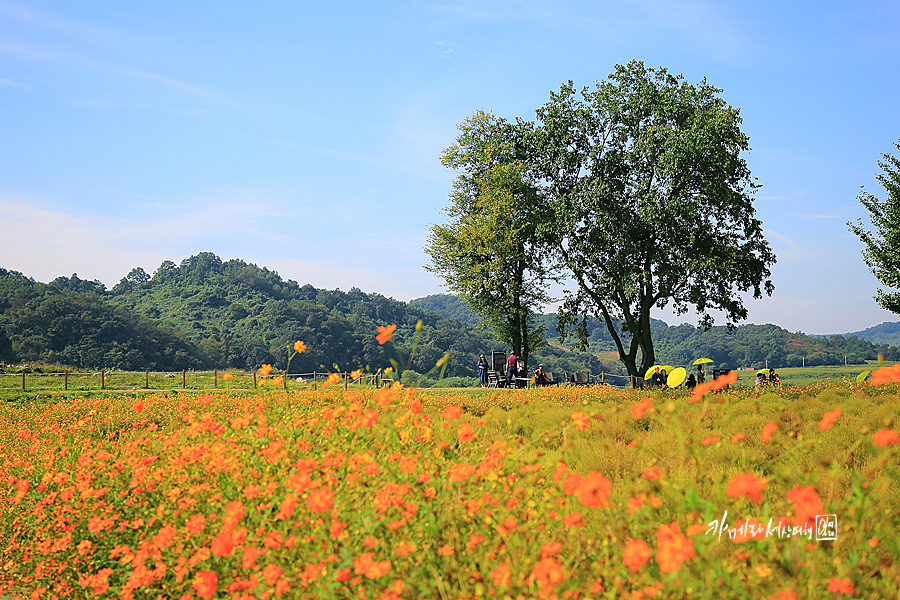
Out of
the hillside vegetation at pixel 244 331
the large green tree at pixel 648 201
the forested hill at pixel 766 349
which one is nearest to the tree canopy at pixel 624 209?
the large green tree at pixel 648 201

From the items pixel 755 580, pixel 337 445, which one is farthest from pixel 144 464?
pixel 755 580

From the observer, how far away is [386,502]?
3.06m

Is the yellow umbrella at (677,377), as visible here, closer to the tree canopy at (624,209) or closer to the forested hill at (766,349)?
the tree canopy at (624,209)

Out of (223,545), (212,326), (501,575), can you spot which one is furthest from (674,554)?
(212,326)

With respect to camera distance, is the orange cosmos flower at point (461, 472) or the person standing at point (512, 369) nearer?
the orange cosmos flower at point (461, 472)

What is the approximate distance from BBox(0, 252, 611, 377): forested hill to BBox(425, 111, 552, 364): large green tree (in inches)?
713

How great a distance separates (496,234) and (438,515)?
2070 cm

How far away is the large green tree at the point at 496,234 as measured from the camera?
23.3m

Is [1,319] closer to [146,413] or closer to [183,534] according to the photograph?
[146,413]

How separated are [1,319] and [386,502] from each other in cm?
7037

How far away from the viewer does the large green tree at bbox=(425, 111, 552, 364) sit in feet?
76.5

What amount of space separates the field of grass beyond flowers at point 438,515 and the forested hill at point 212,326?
→ 38.0 m

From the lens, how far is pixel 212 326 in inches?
3263

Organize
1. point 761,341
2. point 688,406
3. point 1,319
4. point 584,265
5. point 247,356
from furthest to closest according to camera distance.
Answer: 1. point 761,341
2. point 247,356
3. point 1,319
4. point 584,265
5. point 688,406
